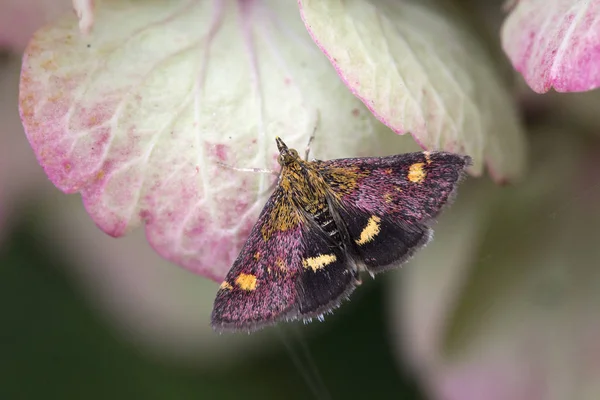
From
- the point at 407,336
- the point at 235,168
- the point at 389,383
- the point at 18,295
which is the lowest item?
the point at 18,295

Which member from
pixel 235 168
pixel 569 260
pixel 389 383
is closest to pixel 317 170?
pixel 235 168

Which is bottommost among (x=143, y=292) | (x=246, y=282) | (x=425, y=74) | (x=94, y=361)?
(x=94, y=361)

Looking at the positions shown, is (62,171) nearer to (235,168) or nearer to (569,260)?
(235,168)

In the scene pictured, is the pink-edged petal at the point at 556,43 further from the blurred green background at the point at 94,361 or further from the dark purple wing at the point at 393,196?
the blurred green background at the point at 94,361

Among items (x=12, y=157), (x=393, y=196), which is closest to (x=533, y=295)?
(x=393, y=196)

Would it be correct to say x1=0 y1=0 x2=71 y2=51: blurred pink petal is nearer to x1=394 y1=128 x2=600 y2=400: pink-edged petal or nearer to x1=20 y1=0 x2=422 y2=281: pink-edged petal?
x1=20 y1=0 x2=422 y2=281: pink-edged petal

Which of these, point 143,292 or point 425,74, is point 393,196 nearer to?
point 425,74
